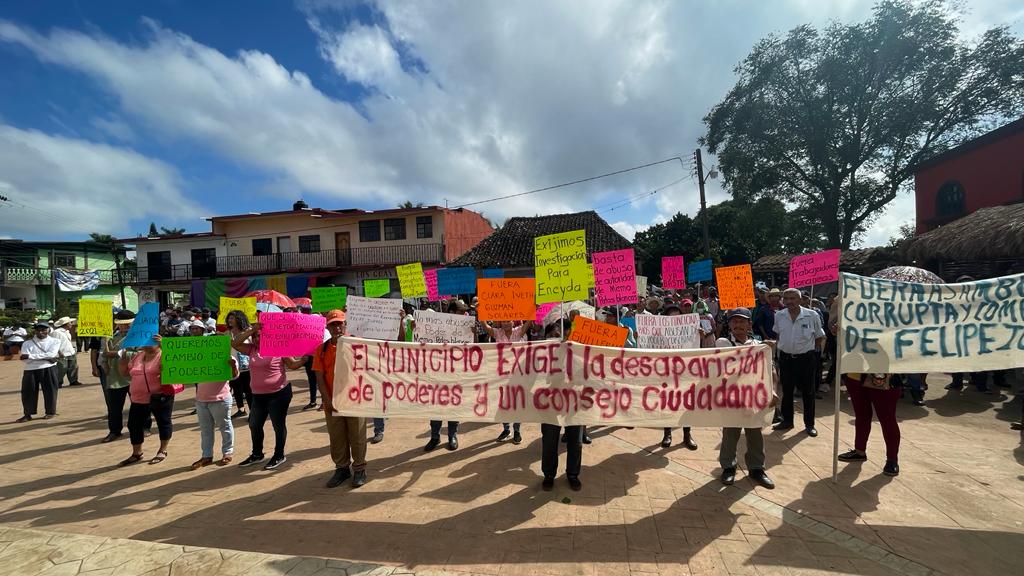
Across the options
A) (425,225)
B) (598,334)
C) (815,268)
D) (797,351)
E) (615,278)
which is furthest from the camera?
(425,225)

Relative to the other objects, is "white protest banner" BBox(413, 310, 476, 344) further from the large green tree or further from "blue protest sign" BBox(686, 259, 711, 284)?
the large green tree

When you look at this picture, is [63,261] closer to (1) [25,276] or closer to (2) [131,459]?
(1) [25,276]

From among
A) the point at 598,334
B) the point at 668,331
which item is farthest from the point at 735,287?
the point at 598,334

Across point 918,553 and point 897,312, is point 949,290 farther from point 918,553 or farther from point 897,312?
point 918,553

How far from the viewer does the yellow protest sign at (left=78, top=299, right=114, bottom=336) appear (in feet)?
21.8

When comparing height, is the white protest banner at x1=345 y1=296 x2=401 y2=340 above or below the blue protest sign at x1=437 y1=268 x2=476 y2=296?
below

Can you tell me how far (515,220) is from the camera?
32.7 m

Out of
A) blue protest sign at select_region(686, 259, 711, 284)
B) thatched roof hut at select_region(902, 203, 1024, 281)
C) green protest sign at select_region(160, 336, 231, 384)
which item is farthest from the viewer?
blue protest sign at select_region(686, 259, 711, 284)

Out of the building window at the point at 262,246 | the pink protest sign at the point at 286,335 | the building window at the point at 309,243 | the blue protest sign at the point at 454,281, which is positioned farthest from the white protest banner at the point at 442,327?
the building window at the point at 262,246

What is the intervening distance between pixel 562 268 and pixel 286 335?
316 centimetres

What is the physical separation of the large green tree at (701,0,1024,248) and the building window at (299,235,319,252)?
26.1 m

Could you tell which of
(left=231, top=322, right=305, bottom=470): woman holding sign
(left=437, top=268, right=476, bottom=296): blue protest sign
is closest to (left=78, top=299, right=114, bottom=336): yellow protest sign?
(left=231, top=322, right=305, bottom=470): woman holding sign

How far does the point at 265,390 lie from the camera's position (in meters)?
5.23

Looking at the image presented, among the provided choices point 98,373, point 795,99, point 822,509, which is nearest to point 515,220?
point 795,99
